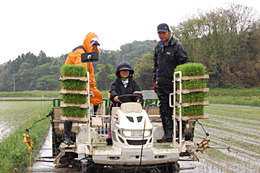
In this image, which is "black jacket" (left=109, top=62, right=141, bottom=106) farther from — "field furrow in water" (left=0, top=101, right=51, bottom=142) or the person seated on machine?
"field furrow in water" (left=0, top=101, right=51, bottom=142)

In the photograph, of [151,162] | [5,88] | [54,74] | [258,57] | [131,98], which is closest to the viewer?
[151,162]

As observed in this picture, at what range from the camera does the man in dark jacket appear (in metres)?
6.77

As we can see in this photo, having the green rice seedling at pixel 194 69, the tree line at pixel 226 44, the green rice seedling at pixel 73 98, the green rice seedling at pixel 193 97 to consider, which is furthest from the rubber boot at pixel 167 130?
the tree line at pixel 226 44

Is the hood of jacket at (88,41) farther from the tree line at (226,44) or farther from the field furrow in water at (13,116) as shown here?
the tree line at (226,44)

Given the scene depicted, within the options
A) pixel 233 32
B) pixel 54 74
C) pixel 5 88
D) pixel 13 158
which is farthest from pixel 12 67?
pixel 13 158

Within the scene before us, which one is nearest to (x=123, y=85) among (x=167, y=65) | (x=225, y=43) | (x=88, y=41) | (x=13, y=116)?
(x=167, y=65)

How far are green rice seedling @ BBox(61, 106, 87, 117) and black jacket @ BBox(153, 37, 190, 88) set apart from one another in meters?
1.95

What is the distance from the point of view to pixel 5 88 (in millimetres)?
130625

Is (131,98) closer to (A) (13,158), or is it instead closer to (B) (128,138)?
(B) (128,138)

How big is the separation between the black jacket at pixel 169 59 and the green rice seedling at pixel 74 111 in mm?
1946

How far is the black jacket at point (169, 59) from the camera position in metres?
6.82

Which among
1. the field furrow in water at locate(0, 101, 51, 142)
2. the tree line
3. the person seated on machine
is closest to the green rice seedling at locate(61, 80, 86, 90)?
the person seated on machine

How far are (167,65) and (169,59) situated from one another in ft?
0.43

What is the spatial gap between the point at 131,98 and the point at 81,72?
200 cm
